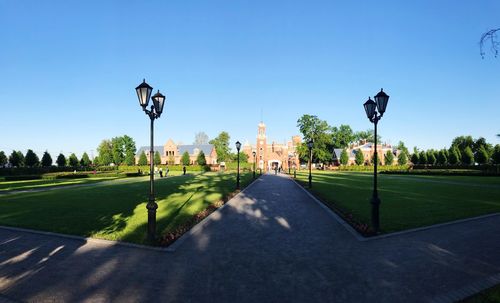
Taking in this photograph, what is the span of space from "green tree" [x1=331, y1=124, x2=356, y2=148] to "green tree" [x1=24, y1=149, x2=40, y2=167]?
270ft

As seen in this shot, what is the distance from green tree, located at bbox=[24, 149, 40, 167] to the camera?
2242 inches

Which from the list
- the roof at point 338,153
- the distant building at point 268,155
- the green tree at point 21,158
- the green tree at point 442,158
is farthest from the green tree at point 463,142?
the green tree at point 21,158

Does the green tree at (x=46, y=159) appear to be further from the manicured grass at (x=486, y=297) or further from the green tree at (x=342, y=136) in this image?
the green tree at (x=342, y=136)

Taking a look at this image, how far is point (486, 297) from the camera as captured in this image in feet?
14.9

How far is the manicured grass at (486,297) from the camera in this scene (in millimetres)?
4445

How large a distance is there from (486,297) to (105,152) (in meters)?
98.9

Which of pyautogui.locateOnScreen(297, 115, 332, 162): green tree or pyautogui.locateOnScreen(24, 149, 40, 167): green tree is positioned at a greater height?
pyautogui.locateOnScreen(297, 115, 332, 162): green tree

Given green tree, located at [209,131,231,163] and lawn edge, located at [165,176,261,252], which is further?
green tree, located at [209,131,231,163]

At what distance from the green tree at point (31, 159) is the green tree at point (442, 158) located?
89.5 meters

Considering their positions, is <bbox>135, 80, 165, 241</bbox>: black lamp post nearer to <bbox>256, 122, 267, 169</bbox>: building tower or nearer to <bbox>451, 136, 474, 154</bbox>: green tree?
<bbox>256, 122, 267, 169</bbox>: building tower

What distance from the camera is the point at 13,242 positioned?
804 cm

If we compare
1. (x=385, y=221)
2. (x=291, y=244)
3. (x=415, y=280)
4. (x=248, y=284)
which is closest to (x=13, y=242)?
(x=248, y=284)

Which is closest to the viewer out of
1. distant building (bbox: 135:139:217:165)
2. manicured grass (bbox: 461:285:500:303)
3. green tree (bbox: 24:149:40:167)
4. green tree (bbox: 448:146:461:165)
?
manicured grass (bbox: 461:285:500:303)

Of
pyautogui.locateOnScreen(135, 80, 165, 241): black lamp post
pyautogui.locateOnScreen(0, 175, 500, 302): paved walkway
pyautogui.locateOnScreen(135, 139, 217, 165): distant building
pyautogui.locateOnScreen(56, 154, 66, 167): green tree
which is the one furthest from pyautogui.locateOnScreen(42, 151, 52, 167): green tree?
pyautogui.locateOnScreen(135, 80, 165, 241): black lamp post
